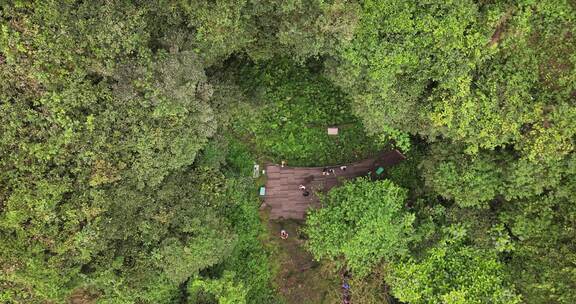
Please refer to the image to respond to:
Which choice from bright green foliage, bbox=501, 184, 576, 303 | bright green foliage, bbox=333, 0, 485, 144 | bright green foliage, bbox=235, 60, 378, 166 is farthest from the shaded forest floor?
bright green foliage, bbox=501, 184, 576, 303

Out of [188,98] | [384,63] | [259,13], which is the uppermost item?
[259,13]

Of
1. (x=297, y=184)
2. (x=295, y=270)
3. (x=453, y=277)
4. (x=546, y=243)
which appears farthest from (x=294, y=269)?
(x=546, y=243)

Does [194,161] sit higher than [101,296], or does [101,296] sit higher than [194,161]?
[194,161]

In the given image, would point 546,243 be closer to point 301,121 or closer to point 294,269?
point 294,269

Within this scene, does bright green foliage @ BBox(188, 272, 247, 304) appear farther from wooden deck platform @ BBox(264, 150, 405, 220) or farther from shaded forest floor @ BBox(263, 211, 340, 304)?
wooden deck platform @ BBox(264, 150, 405, 220)

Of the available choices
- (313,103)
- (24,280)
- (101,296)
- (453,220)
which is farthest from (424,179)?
(24,280)

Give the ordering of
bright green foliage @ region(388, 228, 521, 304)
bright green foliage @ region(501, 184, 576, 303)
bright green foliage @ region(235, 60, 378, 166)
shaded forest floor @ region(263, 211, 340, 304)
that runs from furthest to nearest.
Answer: shaded forest floor @ region(263, 211, 340, 304) < bright green foliage @ region(235, 60, 378, 166) < bright green foliage @ region(388, 228, 521, 304) < bright green foliage @ region(501, 184, 576, 303)

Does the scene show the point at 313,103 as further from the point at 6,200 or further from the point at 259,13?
the point at 6,200
